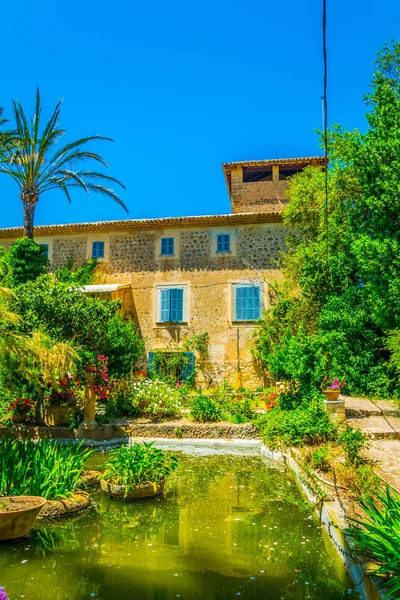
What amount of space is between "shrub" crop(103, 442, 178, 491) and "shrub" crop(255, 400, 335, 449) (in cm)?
304

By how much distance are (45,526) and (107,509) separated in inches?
33.6

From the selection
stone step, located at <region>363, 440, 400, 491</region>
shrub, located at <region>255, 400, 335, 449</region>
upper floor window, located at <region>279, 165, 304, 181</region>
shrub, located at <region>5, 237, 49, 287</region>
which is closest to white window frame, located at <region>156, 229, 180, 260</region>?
shrub, located at <region>5, 237, 49, 287</region>

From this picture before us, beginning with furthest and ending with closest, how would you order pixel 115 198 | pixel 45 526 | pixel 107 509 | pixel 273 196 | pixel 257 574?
pixel 273 196 → pixel 115 198 → pixel 107 509 → pixel 45 526 → pixel 257 574

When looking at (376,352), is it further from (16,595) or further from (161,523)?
(16,595)

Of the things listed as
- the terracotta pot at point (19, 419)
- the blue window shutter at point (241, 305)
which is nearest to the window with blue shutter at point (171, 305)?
the blue window shutter at point (241, 305)

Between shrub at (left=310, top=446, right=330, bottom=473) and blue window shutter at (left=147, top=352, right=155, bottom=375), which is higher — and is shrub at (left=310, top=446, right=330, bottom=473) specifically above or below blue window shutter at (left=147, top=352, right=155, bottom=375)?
below

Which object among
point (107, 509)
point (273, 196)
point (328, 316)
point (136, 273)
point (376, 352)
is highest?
point (273, 196)

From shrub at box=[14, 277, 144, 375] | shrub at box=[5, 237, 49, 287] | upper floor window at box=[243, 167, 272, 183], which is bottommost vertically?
shrub at box=[14, 277, 144, 375]

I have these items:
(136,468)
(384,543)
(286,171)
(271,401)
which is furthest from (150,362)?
(384,543)

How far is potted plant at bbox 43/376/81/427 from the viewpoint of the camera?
10914 mm

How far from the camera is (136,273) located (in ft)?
62.2

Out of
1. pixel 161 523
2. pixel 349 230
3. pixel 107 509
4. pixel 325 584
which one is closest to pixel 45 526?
pixel 107 509

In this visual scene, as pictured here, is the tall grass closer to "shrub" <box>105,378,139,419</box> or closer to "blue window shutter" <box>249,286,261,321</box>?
"shrub" <box>105,378,139,419</box>

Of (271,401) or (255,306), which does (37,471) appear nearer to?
(271,401)
